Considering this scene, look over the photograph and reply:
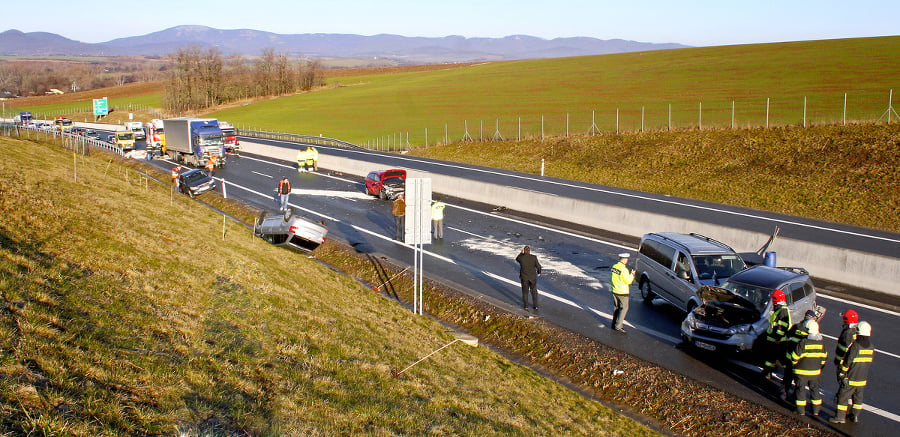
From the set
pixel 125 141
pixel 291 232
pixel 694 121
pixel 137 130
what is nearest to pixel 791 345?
pixel 291 232

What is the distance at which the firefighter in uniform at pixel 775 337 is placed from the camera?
A: 11.1m

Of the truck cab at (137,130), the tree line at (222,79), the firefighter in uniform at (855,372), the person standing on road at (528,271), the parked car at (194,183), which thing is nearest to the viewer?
the firefighter in uniform at (855,372)

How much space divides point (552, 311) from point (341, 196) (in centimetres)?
1934

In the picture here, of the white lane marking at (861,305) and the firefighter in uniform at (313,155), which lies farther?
the firefighter in uniform at (313,155)

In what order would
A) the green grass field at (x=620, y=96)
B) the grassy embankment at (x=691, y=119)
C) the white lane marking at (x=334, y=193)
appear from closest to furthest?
the grassy embankment at (x=691, y=119) < the white lane marking at (x=334, y=193) < the green grass field at (x=620, y=96)

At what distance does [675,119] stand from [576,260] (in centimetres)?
3141

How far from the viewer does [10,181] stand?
15.0 metres

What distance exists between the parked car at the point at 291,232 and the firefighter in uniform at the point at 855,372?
15261 millimetres

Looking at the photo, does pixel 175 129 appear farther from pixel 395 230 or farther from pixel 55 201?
pixel 55 201

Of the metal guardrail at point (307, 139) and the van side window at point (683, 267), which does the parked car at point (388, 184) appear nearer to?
the van side window at point (683, 267)

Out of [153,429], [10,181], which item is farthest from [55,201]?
[153,429]

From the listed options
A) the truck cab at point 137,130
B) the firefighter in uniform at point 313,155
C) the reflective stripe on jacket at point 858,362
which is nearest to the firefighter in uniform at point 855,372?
the reflective stripe on jacket at point 858,362

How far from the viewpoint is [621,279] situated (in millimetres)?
13734

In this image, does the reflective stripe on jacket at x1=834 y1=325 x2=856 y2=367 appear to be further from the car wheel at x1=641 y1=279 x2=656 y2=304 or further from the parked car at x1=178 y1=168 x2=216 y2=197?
the parked car at x1=178 y1=168 x2=216 y2=197
